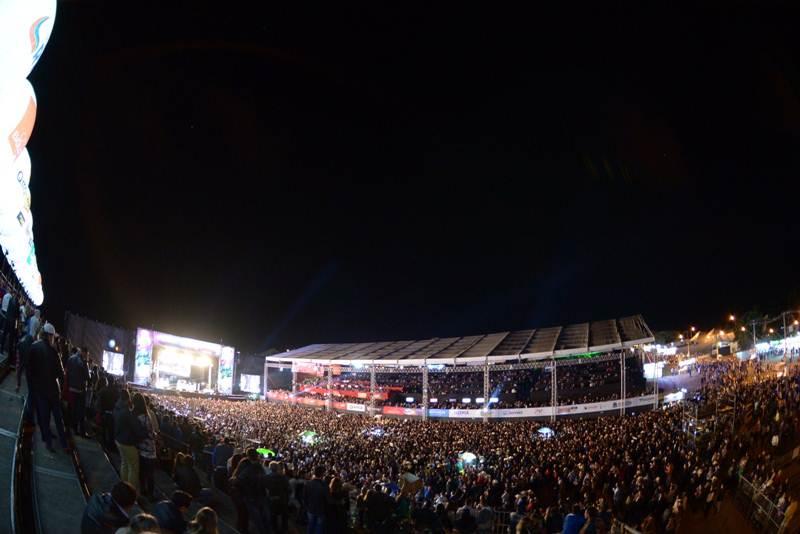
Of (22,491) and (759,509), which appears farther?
(759,509)

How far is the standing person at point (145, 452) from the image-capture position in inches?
240

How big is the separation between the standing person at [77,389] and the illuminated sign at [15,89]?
11.2 ft

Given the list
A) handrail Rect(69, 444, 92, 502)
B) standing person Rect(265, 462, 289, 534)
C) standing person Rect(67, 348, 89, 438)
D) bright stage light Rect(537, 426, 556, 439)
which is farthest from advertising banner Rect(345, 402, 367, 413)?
handrail Rect(69, 444, 92, 502)

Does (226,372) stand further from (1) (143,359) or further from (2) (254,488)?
(2) (254,488)

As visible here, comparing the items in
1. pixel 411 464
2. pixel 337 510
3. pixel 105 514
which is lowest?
pixel 411 464

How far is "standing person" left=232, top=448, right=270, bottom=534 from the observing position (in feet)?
21.0

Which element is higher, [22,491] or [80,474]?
[22,491]

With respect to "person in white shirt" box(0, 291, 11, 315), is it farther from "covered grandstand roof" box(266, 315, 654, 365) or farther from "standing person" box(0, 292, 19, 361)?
"covered grandstand roof" box(266, 315, 654, 365)

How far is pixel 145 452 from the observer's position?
20.2ft

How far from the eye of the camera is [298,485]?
28.2 feet

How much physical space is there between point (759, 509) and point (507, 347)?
71.8 feet

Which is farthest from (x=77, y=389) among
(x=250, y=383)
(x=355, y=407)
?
(x=250, y=383)

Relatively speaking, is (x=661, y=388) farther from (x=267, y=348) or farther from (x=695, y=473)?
(x=267, y=348)

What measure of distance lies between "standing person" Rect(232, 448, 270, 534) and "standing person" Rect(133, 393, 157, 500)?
1.03 meters
